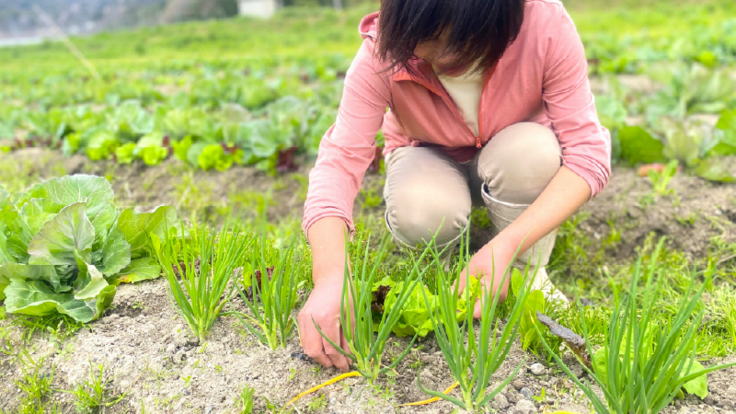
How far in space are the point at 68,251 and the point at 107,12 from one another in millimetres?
13482

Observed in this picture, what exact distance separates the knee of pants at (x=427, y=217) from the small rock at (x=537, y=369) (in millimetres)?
525

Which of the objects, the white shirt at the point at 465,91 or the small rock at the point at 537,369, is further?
the white shirt at the point at 465,91

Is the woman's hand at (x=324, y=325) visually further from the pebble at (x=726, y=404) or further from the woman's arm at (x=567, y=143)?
the pebble at (x=726, y=404)

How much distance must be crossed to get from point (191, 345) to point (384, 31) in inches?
36.4

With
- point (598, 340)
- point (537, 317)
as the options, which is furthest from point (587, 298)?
point (537, 317)

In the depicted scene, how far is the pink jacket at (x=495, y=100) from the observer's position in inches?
60.0

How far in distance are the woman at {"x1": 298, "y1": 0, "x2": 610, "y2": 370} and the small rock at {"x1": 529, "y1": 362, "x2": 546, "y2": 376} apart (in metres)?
0.18

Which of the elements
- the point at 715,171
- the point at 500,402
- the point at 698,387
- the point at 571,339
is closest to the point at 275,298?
the point at 500,402

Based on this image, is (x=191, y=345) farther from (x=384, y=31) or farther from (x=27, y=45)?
(x=27, y=45)

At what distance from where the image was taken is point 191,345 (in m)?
1.38

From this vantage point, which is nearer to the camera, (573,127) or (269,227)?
(573,127)

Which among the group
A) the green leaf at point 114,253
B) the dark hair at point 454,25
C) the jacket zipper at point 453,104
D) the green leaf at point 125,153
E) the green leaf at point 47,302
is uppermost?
the dark hair at point 454,25

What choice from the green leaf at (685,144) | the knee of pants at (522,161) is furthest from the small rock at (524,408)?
the green leaf at (685,144)

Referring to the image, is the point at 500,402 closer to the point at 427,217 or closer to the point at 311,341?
the point at 311,341
